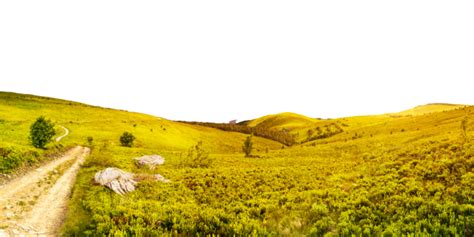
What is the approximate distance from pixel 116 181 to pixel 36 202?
6.40m

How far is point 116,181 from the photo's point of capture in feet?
85.5

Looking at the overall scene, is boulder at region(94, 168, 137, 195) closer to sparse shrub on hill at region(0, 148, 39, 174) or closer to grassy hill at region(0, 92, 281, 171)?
sparse shrub on hill at region(0, 148, 39, 174)

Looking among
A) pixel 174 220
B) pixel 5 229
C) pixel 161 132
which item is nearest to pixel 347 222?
pixel 174 220

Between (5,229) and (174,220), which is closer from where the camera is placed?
(5,229)

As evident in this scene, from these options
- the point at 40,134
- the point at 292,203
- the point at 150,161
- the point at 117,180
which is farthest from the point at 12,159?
the point at 292,203

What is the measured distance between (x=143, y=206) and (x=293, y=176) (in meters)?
18.1

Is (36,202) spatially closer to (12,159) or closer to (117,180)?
(117,180)

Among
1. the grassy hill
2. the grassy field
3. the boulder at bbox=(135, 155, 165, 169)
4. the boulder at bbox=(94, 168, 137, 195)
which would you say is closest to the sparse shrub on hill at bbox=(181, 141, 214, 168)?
the boulder at bbox=(135, 155, 165, 169)

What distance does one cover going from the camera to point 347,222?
634 inches

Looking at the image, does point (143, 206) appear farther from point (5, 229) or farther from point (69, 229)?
point (5, 229)

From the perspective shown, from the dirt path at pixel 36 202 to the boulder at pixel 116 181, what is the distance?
8.27 ft

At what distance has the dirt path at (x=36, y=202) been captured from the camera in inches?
622

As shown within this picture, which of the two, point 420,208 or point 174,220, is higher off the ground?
point 420,208

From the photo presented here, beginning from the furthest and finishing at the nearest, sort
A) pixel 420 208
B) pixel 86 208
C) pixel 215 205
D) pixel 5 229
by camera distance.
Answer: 1. pixel 215 205
2. pixel 86 208
3. pixel 420 208
4. pixel 5 229
